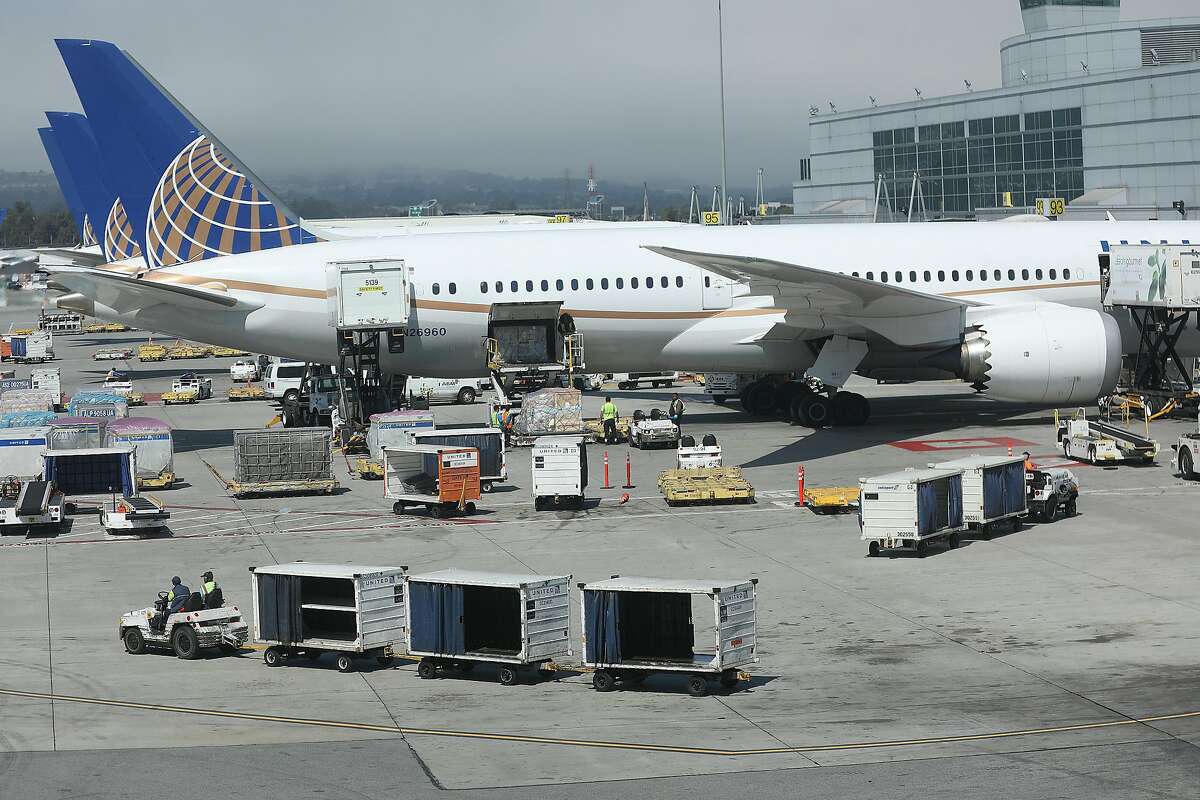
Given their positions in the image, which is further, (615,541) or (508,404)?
(508,404)

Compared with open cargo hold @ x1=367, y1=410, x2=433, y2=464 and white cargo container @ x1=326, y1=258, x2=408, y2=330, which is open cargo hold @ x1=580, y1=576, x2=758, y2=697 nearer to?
open cargo hold @ x1=367, y1=410, x2=433, y2=464

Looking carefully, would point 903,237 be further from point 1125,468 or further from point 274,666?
point 274,666

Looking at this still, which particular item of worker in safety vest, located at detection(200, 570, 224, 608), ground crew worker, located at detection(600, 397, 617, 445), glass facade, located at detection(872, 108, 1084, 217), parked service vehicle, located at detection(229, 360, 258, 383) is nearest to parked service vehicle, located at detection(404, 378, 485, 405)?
ground crew worker, located at detection(600, 397, 617, 445)

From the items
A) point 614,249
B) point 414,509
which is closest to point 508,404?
point 614,249

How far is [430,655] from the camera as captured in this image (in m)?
22.1

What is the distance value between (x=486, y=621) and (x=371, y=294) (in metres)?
25.4

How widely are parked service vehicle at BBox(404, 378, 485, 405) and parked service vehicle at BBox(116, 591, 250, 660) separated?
37.5 meters

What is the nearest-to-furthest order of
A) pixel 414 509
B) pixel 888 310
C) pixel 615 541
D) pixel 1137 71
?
1. pixel 615 541
2. pixel 414 509
3. pixel 888 310
4. pixel 1137 71

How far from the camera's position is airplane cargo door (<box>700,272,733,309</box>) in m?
47.2

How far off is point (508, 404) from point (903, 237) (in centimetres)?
1451

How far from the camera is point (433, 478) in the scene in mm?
36188

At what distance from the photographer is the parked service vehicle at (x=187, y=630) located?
23.2 m

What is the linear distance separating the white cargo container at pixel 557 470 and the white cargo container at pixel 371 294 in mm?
12658

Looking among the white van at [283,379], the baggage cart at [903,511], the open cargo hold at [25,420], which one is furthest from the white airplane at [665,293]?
the baggage cart at [903,511]
